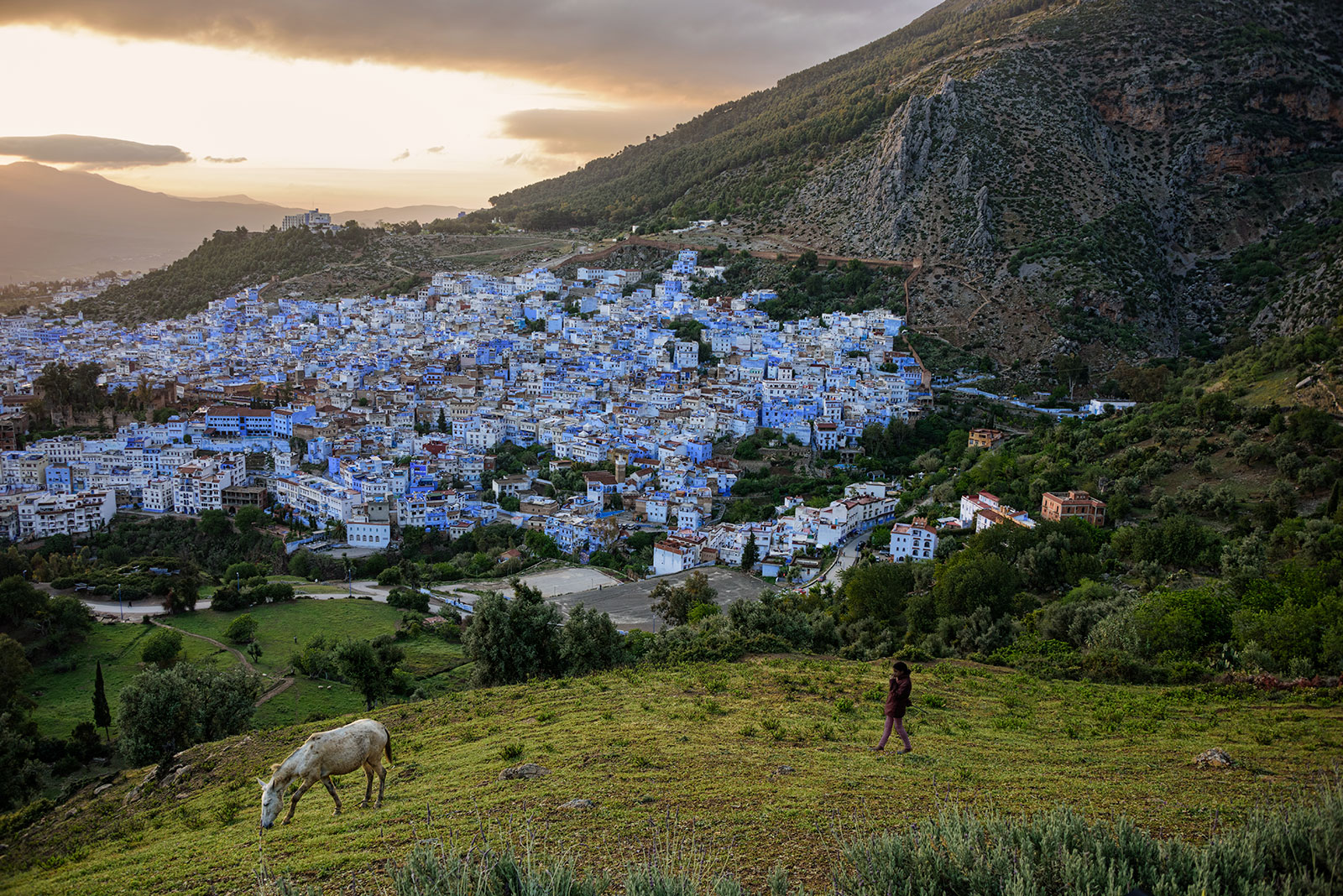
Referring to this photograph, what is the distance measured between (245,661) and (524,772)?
1720 cm

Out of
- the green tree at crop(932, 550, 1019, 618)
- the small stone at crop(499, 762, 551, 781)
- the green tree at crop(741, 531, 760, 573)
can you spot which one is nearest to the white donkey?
the small stone at crop(499, 762, 551, 781)

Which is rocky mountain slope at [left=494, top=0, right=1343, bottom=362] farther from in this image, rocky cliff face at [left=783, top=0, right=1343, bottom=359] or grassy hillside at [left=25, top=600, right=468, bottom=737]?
grassy hillside at [left=25, top=600, right=468, bottom=737]

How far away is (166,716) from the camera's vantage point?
40.4 feet

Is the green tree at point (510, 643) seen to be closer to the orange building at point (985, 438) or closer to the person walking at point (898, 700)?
the person walking at point (898, 700)

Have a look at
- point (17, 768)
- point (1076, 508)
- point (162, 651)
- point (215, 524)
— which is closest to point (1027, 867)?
point (17, 768)

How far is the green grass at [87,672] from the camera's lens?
56.7ft

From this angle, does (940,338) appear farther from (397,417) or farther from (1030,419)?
(397,417)

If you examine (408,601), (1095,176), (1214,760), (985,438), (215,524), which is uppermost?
(1095,176)

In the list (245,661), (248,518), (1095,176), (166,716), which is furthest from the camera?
(1095,176)

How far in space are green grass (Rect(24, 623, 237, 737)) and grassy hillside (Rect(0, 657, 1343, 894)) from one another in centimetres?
1045

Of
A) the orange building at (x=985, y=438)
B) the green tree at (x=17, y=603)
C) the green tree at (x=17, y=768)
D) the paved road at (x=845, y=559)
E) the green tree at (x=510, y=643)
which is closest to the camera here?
the green tree at (x=510, y=643)

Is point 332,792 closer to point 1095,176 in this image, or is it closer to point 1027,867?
point 1027,867

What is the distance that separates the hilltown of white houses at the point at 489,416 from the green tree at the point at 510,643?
15.2m

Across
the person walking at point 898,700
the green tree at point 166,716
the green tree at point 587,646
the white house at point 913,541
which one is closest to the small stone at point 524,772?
the person walking at point 898,700
